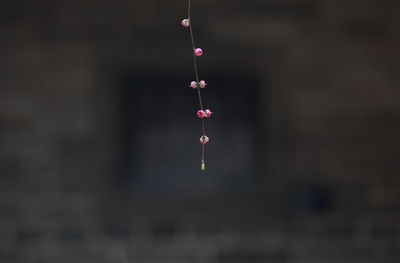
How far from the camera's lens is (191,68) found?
136 inches

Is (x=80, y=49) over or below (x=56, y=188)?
over

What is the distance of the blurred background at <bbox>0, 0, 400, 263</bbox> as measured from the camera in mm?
3447

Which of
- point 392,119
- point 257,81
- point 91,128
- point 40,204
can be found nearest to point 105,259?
point 40,204

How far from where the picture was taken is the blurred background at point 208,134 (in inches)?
136

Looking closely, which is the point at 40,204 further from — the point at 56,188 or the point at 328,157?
the point at 328,157

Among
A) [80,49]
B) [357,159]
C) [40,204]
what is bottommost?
[40,204]

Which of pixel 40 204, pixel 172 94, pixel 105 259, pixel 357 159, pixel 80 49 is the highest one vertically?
pixel 80 49

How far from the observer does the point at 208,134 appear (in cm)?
347

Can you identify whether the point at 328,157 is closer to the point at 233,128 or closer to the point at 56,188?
the point at 233,128

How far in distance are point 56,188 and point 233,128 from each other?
98 cm

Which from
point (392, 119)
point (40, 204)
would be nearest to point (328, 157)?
point (392, 119)

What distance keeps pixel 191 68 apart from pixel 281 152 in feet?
2.11

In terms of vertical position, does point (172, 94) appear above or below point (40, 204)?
above

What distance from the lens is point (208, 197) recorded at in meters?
3.49
